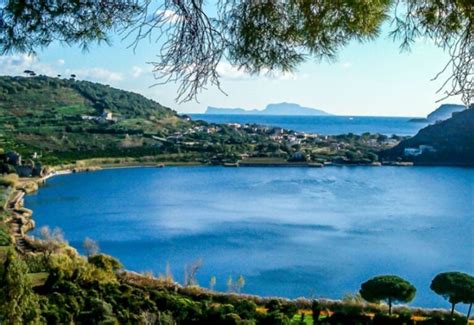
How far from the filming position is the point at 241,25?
1.98 meters

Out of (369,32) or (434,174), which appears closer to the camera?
(369,32)

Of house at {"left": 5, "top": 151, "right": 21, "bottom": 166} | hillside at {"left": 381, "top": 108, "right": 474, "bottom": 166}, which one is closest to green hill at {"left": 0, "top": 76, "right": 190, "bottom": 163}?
house at {"left": 5, "top": 151, "right": 21, "bottom": 166}

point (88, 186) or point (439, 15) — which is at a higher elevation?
point (439, 15)

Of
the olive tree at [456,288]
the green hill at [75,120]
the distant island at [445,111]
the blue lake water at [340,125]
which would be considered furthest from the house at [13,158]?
the blue lake water at [340,125]

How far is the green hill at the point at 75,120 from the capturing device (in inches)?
1481

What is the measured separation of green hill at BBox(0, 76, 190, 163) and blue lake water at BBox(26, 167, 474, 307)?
4.62m

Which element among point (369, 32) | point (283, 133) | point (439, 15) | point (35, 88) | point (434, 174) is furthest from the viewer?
point (283, 133)

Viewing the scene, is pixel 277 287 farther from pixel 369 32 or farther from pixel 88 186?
pixel 88 186

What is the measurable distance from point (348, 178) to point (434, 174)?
230 inches

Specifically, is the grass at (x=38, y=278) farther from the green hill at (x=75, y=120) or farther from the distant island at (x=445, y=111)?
the green hill at (x=75, y=120)

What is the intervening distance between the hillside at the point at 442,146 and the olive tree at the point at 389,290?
81.7ft

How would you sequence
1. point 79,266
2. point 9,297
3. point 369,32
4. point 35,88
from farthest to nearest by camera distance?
point 35,88 → point 79,266 → point 9,297 → point 369,32

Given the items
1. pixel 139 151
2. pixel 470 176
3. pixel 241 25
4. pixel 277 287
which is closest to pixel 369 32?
pixel 241 25

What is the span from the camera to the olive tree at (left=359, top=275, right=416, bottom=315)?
372 inches
